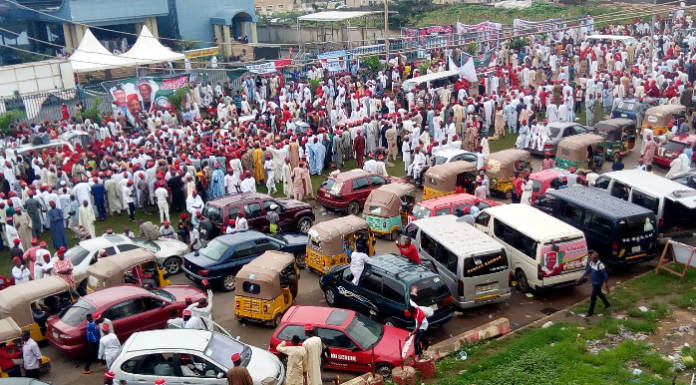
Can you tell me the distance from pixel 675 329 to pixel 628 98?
1903cm

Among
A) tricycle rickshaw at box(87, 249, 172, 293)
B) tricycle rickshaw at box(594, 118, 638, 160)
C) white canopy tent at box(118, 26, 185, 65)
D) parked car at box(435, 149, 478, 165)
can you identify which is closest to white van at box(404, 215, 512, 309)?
tricycle rickshaw at box(87, 249, 172, 293)

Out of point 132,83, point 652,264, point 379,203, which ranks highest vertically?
point 132,83

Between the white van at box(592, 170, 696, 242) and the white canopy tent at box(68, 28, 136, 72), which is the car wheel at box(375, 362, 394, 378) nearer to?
the white van at box(592, 170, 696, 242)

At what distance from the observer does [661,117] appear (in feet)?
81.6

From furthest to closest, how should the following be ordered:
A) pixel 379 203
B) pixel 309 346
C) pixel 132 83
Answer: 1. pixel 132 83
2. pixel 379 203
3. pixel 309 346

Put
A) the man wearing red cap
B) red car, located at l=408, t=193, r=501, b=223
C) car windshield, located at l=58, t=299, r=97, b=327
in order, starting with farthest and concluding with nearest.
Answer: red car, located at l=408, t=193, r=501, b=223, car windshield, located at l=58, t=299, r=97, b=327, the man wearing red cap

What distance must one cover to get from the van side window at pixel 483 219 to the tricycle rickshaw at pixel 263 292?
16.2ft

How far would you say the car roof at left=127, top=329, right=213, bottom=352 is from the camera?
1090 centimetres

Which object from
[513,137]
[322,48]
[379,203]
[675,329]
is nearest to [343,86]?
[513,137]

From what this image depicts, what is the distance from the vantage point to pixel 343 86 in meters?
32.6

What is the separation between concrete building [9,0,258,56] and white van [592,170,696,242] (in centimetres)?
3092

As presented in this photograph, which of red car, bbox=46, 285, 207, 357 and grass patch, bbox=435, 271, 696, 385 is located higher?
red car, bbox=46, 285, 207, 357

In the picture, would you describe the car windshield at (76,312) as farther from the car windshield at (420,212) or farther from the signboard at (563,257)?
the signboard at (563,257)

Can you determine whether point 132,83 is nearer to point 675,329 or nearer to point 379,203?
point 379,203
